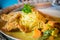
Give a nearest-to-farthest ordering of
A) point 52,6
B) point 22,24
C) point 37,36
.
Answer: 1. point 37,36
2. point 22,24
3. point 52,6

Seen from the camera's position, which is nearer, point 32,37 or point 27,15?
point 32,37

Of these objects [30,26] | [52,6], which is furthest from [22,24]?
[52,6]

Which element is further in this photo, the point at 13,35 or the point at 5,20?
the point at 5,20

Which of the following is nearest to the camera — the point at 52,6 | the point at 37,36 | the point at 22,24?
the point at 37,36

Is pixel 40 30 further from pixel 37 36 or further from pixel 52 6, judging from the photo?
pixel 52 6

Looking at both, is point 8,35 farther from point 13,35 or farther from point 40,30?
point 40,30
